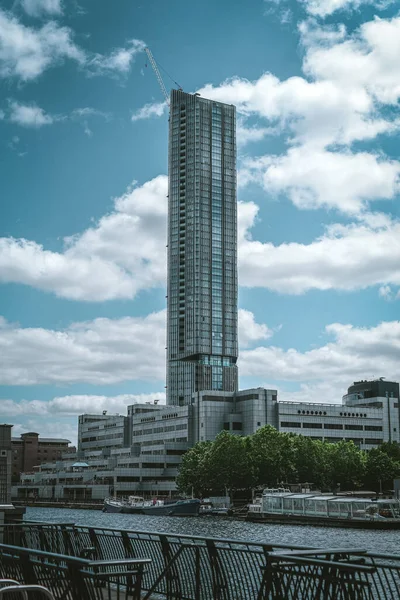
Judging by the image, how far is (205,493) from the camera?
180 m

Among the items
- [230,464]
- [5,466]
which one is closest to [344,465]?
[230,464]

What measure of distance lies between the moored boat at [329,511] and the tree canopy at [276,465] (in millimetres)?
25127

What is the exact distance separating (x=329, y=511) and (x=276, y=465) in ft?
127

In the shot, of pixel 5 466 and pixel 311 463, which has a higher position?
pixel 5 466

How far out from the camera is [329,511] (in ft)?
405

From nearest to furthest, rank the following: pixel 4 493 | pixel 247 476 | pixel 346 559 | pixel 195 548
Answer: pixel 346 559, pixel 195 548, pixel 4 493, pixel 247 476

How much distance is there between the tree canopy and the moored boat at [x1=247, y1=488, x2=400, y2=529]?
25.1 meters

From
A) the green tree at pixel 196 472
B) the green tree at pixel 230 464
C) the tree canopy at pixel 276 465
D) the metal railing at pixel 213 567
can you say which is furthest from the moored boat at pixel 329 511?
the metal railing at pixel 213 567

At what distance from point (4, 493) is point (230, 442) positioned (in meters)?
97.8

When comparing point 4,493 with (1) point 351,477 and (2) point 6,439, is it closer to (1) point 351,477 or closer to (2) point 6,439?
(2) point 6,439

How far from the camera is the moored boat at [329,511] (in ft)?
373

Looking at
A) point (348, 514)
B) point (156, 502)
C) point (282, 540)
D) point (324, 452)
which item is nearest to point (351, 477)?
point (324, 452)

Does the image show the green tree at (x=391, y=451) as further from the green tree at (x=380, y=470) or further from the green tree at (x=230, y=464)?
the green tree at (x=230, y=464)

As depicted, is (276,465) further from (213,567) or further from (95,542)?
(213,567)
